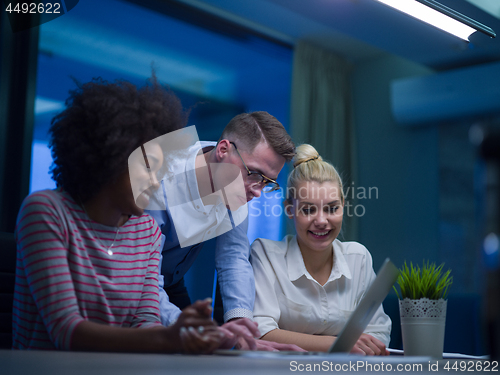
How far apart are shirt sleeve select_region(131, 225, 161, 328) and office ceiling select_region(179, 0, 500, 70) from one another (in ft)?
7.34

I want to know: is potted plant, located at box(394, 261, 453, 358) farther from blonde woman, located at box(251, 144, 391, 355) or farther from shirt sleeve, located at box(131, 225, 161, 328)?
shirt sleeve, located at box(131, 225, 161, 328)

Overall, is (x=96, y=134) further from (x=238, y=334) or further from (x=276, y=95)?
(x=276, y=95)

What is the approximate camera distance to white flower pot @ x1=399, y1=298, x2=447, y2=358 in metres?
1.16

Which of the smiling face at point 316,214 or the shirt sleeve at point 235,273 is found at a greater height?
the smiling face at point 316,214

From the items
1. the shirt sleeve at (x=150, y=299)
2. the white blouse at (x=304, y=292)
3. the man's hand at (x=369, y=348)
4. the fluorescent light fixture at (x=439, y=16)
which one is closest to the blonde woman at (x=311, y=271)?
the white blouse at (x=304, y=292)

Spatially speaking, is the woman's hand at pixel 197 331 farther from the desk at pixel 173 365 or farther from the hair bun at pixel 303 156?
the hair bun at pixel 303 156

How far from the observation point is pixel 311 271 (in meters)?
1.77

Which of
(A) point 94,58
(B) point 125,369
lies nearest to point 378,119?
(A) point 94,58

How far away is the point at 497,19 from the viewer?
124 inches

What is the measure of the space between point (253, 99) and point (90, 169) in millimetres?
3499

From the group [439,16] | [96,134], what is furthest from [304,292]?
[439,16]

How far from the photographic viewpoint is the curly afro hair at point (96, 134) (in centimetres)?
108

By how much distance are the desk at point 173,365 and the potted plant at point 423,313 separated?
0.39 m

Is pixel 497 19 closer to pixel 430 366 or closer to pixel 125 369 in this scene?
pixel 430 366
